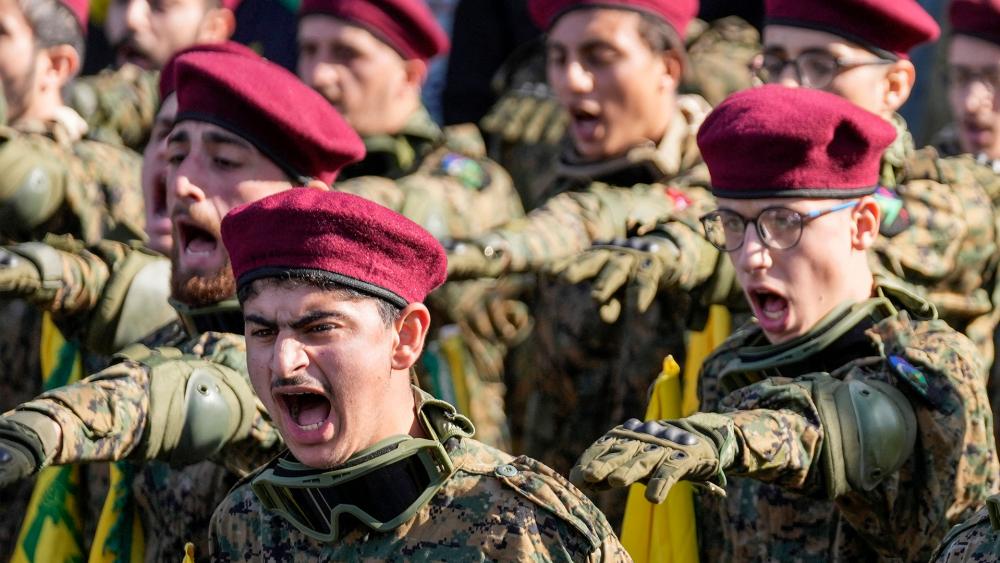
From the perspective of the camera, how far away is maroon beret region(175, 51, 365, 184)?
22.8ft

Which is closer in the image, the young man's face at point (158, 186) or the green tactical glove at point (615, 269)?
the green tactical glove at point (615, 269)

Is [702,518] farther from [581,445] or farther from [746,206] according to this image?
[581,445]

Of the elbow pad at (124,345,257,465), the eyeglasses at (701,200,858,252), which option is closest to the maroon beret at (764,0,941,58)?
the eyeglasses at (701,200,858,252)

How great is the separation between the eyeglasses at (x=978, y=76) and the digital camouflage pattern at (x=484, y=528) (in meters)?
4.28

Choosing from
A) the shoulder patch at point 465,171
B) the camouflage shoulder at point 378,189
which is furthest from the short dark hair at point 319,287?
the shoulder patch at point 465,171

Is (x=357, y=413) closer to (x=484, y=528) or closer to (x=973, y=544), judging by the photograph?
(x=484, y=528)

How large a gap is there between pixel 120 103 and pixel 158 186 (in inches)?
96.3

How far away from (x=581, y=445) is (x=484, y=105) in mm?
2423

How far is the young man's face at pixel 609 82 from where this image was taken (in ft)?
28.5

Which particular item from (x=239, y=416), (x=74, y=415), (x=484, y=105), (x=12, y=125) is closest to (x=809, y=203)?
(x=239, y=416)

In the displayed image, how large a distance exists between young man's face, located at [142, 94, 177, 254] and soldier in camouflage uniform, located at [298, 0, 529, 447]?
1.33 m

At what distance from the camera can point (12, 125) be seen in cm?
913

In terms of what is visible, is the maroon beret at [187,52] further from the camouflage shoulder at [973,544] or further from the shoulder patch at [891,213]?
the camouflage shoulder at [973,544]

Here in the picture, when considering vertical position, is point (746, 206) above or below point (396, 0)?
above
